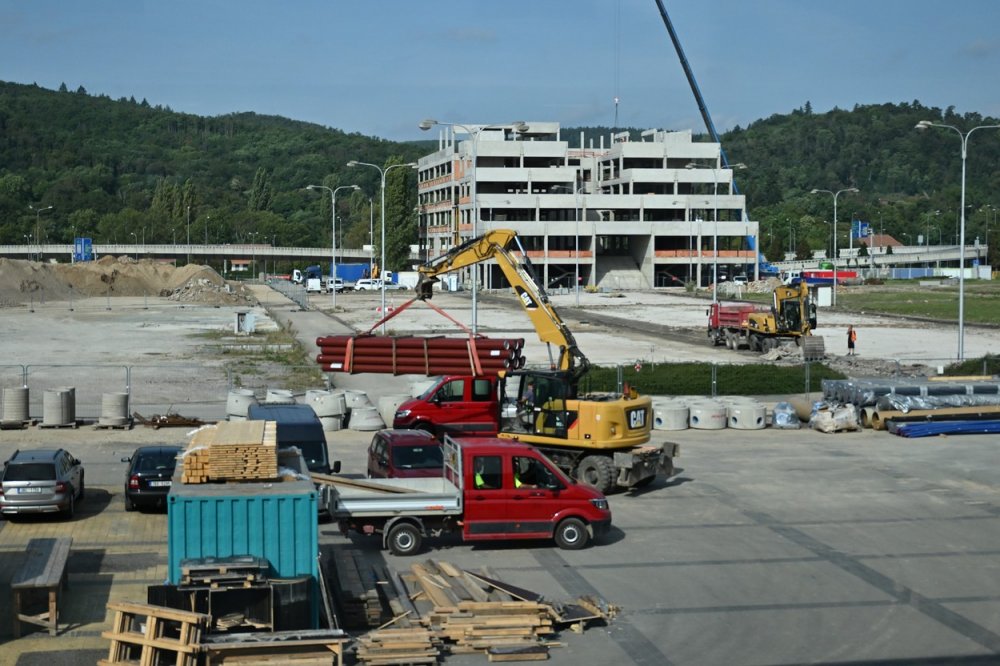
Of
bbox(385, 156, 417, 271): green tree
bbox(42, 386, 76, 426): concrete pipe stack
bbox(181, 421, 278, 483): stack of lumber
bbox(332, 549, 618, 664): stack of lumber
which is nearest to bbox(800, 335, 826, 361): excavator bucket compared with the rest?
bbox(42, 386, 76, 426): concrete pipe stack

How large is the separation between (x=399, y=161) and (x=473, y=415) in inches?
5547

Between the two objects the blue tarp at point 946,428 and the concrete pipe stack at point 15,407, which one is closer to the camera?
the concrete pipe stack at point 15,407

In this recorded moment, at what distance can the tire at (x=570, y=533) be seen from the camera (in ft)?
63.7

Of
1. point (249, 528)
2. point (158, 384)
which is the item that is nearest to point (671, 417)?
point (158, 384)

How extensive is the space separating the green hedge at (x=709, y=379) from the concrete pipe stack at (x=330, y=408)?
8.95m

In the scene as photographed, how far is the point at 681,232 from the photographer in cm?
13625

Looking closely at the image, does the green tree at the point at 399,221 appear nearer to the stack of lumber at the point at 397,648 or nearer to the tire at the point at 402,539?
the tire at the point at 402,539

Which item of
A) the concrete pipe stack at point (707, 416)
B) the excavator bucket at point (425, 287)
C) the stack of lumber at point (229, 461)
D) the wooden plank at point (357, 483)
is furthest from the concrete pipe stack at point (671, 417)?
the stack of lumber at point (229, 461)

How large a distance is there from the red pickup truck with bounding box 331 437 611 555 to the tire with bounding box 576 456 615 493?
12.4 ft

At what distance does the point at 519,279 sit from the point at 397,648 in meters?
15.4

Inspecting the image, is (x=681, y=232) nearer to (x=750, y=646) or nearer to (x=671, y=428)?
(x=671, y=428)

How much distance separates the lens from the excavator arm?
88.9ft

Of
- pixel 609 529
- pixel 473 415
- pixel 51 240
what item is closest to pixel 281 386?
pixel 473 415

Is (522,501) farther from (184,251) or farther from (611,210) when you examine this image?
(184,251)
